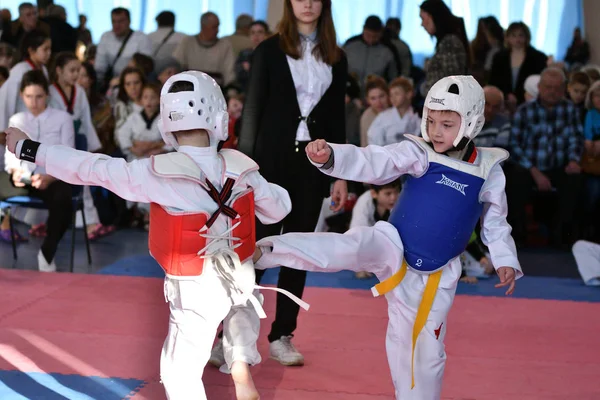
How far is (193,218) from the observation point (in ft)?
10.8

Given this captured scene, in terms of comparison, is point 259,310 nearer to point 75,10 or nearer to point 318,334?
point 318,334

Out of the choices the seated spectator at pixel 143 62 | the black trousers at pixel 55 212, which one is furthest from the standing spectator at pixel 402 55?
the black trousers at pixel 55 212

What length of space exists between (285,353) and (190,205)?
56.4 inches

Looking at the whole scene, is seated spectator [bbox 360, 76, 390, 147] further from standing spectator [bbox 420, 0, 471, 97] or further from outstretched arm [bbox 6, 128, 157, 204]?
outstretched arm [bbox 6, 128, 157, 204]

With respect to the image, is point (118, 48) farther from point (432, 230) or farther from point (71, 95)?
point (432, 230)

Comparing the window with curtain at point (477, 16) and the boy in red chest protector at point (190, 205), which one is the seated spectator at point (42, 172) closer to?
the boy in red chest protector at point (190, 205)

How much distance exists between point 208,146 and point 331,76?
1.21m

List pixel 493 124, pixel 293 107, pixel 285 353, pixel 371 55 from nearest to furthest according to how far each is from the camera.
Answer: pixel 293 107 < pixel 285 353 < pixel 493 124 < pixel 371 55

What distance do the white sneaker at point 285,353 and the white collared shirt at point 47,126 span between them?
3213 millimetres

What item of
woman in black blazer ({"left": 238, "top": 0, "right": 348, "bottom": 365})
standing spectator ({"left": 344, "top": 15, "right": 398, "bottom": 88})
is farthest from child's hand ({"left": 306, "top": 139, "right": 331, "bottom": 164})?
standing spectator ({"left": 344, "top": 15, "right": 398, "bottom": 88})

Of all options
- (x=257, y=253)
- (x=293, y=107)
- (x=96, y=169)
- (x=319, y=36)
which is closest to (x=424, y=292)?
(x=257, y=253)

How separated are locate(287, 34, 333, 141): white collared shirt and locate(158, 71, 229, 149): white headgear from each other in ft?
3.26

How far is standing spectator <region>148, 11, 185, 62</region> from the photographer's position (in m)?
10.2

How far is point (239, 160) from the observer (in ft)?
11.2
